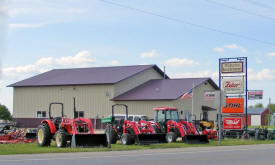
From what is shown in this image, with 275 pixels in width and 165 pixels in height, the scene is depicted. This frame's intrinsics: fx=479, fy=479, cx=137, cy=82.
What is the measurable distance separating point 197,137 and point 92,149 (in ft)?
25.8

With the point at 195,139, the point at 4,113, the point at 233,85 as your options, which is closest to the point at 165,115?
the point at 195,139

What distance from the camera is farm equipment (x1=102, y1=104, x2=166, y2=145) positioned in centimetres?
2442

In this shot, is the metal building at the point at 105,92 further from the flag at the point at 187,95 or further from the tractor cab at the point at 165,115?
the tractor cab at the point at 165,115

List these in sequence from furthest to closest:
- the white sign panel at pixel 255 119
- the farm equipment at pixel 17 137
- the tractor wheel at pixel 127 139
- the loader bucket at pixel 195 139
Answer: the white sign panel at pixel 255 119, the loader bucket at pixel 195 139, the farm equipment at pixel 17 137, the tractor wheel at pixel 127 139

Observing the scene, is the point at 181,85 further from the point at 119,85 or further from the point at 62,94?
the point at 62,94

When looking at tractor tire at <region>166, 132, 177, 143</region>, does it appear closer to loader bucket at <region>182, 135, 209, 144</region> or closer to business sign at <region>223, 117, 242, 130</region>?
loader bucket at <region>182, 135, 209, 144</region>

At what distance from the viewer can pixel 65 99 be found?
180ft

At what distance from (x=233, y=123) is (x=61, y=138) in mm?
17191

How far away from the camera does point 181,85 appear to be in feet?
176

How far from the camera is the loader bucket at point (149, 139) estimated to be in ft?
79.6

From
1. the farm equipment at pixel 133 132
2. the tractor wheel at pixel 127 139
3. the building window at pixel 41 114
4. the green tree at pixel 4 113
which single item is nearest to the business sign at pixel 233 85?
the farm equipment at pixel 133 132

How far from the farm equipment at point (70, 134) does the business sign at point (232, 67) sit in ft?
49.7

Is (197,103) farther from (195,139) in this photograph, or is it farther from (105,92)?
(195,139)

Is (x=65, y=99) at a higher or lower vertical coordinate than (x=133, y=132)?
higher
